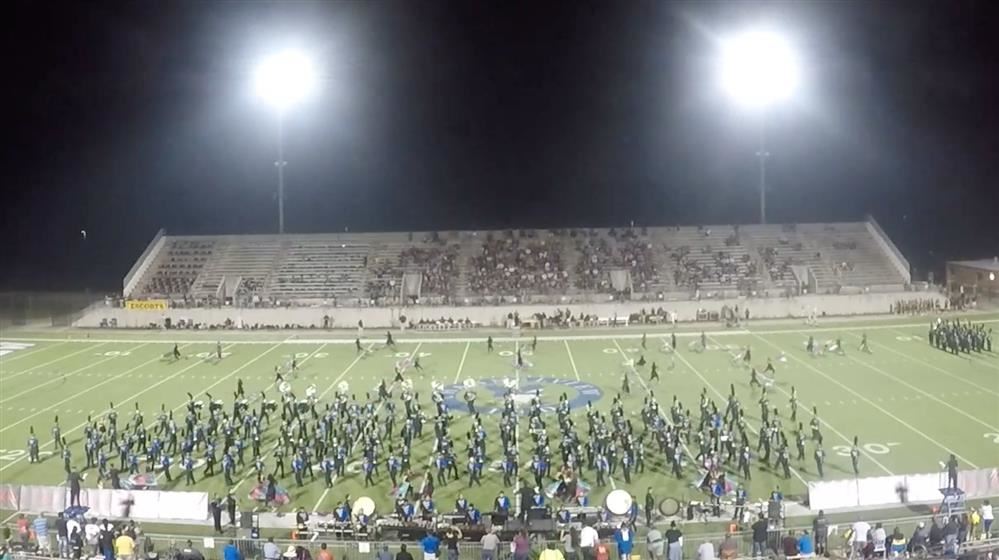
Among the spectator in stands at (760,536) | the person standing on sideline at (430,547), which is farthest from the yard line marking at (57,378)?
the spectator in stands at (760,536)

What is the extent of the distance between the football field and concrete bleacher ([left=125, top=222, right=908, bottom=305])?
4.84 meters

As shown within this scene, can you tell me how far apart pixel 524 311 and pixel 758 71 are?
1302cm

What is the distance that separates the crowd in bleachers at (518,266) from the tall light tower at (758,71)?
30.4 feet

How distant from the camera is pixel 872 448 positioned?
14930 millimetres

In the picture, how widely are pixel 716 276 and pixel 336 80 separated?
1741 cm

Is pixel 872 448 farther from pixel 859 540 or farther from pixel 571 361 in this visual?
pixel 571 361

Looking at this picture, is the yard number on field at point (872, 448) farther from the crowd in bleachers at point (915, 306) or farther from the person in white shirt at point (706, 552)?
the crowd in bleachers at point (915, 306)

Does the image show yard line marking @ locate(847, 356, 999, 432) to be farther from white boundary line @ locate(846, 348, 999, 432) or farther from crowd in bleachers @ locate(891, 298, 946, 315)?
crowd in bleachers @ locate(891, 298, 946, 315)

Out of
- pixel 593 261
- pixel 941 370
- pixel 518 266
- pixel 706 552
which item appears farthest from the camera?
pixel 518 266

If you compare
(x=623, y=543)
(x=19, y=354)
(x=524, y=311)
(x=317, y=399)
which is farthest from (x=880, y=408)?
(x=19, y=354)

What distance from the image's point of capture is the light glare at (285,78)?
33.0 metres

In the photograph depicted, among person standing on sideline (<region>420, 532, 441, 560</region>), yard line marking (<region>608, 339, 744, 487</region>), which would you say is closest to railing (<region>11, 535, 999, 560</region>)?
person standing on sideline (<region>420, 532, 441, 560</region>)

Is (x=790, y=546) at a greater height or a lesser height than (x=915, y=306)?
lesser

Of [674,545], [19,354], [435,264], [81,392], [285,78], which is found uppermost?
[285,78]
